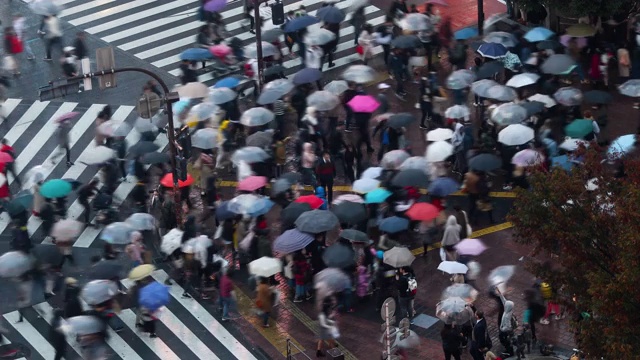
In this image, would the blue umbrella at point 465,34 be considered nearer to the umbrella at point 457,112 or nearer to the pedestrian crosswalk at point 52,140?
the umbrella at point 457,112

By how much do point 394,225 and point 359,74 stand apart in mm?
8034

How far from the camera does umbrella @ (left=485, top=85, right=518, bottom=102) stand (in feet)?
123

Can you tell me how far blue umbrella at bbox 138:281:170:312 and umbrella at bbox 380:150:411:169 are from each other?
7.16 m

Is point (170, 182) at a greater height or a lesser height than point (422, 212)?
lesser

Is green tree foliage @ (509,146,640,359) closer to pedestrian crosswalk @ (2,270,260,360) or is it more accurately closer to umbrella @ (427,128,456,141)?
pedestrian crosswalk @ (2,270,260,360)

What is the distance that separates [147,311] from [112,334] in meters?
1.22

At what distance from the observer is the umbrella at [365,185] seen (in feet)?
112

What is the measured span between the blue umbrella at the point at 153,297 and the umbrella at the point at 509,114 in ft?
35.3

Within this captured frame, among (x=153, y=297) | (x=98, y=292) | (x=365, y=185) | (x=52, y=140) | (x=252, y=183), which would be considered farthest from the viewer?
(x=52, y=140)

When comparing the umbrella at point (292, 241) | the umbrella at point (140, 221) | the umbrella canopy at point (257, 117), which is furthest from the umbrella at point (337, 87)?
the umbrella at point (140, 221)

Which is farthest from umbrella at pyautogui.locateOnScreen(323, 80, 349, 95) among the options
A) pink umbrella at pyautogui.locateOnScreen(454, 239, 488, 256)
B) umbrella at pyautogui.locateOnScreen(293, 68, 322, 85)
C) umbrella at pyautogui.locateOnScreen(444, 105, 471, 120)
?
pink umbrella at pyautogui.locateOnScreen(454, 239, 488, 256)

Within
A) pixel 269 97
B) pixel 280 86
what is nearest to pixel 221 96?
pixel 269 97

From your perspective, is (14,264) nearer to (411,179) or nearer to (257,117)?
(257,117)

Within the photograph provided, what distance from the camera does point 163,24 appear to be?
47.7 metres
